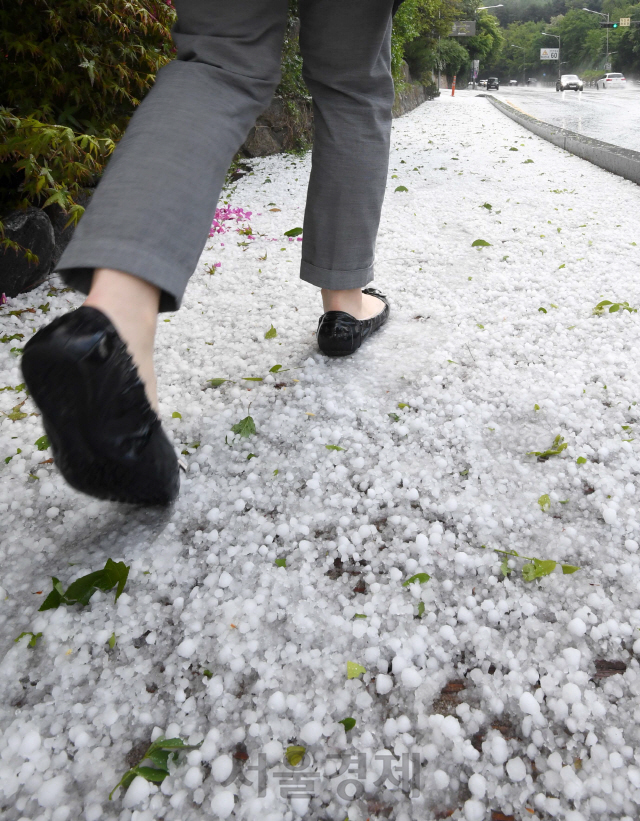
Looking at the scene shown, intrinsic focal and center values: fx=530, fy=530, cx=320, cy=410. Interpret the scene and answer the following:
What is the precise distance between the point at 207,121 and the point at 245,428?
2.24ft

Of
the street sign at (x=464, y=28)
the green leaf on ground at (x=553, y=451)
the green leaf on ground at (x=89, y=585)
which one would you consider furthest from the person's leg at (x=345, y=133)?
the street sign at (x=464, y=28)

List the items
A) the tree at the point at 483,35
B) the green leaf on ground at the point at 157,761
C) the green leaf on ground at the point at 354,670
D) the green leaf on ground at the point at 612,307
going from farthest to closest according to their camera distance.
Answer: the tree at the point at 483,35 < the green leaf on ground at the point at 612,307 < the green leaf on ground at the point at 354,670 < the green leaf on ground at the point at 157,761

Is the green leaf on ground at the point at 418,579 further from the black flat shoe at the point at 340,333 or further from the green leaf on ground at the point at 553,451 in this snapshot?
the black flat shoe at the point at 340,333

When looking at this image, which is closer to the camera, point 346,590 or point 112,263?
point 112,263

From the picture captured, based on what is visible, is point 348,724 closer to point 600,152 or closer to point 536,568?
point 536,568

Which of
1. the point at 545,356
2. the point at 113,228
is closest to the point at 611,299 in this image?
the point at 545,356

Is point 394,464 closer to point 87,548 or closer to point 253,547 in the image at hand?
point 253,547

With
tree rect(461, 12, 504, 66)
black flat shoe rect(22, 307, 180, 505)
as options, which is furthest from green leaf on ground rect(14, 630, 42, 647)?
tree rect(461, 12, 504, 66)

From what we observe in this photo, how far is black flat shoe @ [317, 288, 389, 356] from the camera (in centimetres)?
156

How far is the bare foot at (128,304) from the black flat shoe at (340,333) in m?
0.79

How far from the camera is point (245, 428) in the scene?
133cm

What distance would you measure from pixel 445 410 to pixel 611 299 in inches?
41.5

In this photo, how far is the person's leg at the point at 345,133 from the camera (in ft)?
3.76

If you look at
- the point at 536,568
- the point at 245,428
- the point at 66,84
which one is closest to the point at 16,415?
the point at 245,428
